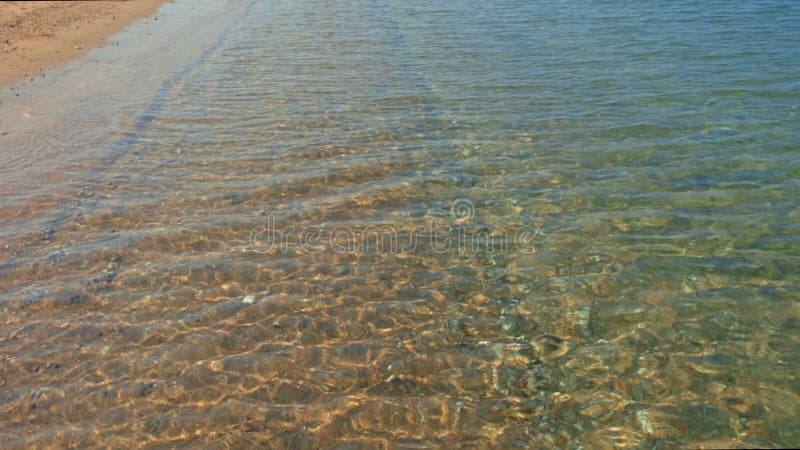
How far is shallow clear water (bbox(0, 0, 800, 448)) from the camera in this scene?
15.2 ft

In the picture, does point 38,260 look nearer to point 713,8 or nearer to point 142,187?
point 142,187

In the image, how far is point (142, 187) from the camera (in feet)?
28.0

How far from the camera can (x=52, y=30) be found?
62.9 ft

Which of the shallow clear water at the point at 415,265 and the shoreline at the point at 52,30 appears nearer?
the shallow clear water at the point at 415,265

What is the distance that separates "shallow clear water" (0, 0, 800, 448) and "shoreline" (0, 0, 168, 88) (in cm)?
481

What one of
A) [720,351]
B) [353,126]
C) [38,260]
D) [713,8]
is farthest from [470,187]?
[713,8]

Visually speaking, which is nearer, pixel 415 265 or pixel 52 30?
pixel 415 265

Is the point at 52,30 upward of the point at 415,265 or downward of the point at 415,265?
upward

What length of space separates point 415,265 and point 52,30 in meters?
19.0

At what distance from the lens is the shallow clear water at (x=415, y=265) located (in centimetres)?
462

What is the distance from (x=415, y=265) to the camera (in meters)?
6.60

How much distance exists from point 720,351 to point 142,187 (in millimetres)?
7935

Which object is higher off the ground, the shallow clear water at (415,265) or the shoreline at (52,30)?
the shoreline at (52,30)

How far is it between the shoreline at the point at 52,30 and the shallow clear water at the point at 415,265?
4.81m
